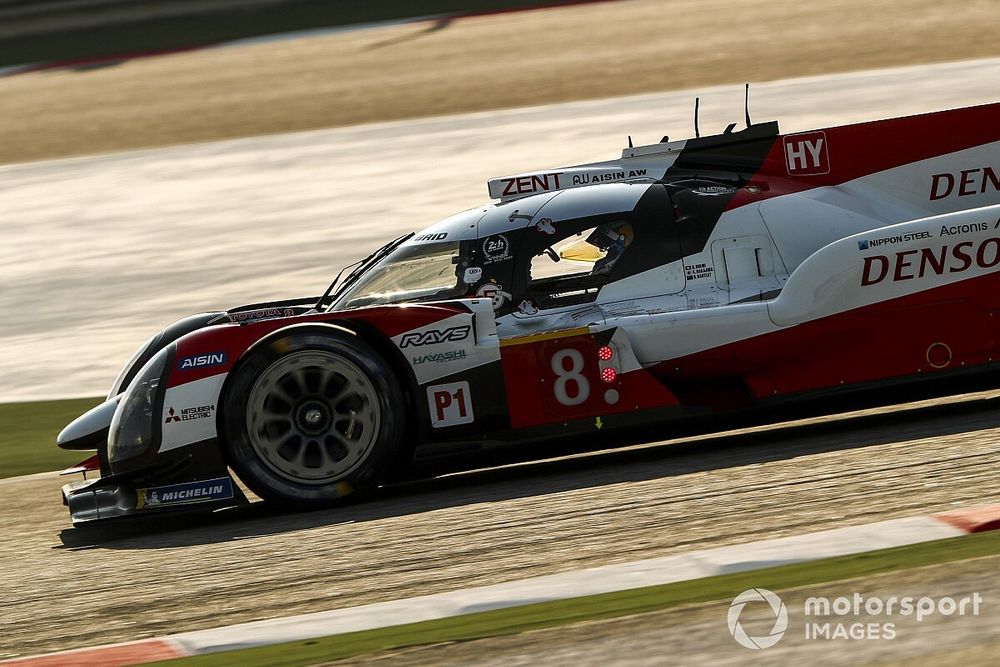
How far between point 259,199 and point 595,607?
13479 millimetres

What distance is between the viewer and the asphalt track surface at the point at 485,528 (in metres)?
4.86

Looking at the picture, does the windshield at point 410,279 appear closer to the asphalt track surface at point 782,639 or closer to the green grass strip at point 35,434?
the green grass strip at point 35,434

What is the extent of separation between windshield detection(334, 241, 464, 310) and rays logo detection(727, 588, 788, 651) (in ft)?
10.2

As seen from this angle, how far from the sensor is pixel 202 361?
638 centimetres

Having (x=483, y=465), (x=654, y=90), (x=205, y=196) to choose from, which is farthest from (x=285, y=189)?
(x=483, y=465)

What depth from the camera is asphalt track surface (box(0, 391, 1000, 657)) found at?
4.86 m

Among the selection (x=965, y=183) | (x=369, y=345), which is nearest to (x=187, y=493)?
(x=369, y=345)

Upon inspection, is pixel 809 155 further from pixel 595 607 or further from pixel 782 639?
pixel 782 639

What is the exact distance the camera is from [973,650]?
3.43 metres

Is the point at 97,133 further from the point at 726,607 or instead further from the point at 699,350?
the point at 726,607

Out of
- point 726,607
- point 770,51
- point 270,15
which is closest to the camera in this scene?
point 726,607

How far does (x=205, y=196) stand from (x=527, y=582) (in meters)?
13.6

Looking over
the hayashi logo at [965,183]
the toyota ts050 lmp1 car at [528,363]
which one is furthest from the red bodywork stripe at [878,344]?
the hayashi logo at [965,183]

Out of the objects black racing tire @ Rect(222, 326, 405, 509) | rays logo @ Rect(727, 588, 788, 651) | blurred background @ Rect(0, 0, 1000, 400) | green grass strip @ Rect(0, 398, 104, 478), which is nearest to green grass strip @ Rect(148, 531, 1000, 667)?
rays logo @ Rect(727, 588, 788, 651)
